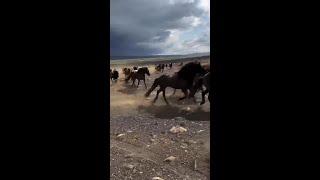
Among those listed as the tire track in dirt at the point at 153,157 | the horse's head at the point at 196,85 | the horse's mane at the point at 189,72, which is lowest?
the tire track in dirt at the point at 153,157

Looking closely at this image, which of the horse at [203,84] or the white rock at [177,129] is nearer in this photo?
the white rock at [177,129]

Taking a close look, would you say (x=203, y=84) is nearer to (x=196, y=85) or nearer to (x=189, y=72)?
(x=196, y=85)

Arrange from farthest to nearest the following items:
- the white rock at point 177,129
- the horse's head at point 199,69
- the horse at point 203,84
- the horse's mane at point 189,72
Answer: the horse's mane at point 189,72 → the horse's head at point 199,69 → the horse at point 203,84 → the white rock at point 177,129

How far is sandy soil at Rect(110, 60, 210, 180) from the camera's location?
4795 mm

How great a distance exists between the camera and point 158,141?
6.54m

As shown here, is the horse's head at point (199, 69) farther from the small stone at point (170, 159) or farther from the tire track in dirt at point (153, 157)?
the small stone at point (170, 159)

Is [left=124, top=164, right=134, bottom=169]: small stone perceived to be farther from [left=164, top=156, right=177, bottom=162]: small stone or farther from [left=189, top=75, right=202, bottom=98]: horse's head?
[left=189, top=75, right=202, bottom=98]: horse's head

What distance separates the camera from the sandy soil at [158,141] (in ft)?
15.7

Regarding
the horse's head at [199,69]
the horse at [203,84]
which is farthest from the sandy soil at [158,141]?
the horse's head at [199,69]

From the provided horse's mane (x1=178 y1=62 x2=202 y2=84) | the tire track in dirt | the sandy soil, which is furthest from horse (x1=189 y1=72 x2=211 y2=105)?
the tire track in dirt
